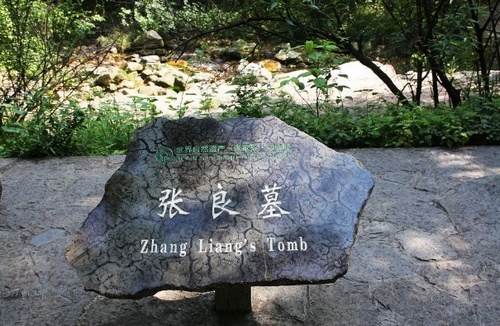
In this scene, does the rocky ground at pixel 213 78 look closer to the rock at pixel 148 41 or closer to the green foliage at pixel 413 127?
the rock at pixel 148 41

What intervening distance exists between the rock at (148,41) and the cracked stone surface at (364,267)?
964 cm

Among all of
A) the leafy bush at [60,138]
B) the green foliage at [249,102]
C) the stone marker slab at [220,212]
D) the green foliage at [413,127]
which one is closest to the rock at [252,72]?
the green foliage at [249,102]

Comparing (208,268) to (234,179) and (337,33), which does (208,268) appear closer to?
(234,179)

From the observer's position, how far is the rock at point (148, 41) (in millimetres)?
13555

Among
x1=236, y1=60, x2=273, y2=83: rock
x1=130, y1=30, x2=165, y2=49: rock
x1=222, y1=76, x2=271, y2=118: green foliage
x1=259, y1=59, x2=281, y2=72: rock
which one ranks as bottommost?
x1=222, y1=76, x2=271, y2=118: green foliage

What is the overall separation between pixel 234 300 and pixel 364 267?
3.05ft

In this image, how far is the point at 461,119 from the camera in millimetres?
5070

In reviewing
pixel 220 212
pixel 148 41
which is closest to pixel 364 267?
pixel 220 212

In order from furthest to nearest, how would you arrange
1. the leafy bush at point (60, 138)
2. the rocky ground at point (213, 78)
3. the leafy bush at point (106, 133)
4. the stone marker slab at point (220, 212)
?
the rocky ground at point (213, 78), the leafy bush at point (106, 133), the leafy bush at point (60, 138), the stone marker slab at point (220, 212)

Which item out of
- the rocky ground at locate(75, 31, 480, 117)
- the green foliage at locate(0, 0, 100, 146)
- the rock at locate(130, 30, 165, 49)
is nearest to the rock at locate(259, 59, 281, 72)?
the rocky ground at locate(75, 31, 480, 117)

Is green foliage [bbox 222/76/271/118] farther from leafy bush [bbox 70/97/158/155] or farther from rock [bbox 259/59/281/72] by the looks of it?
rock [bbox 259/59/281/72]

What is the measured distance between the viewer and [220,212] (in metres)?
2.26

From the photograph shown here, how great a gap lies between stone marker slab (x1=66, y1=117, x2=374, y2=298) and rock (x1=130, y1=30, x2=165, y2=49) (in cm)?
1156

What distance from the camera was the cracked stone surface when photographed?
2.66 m
